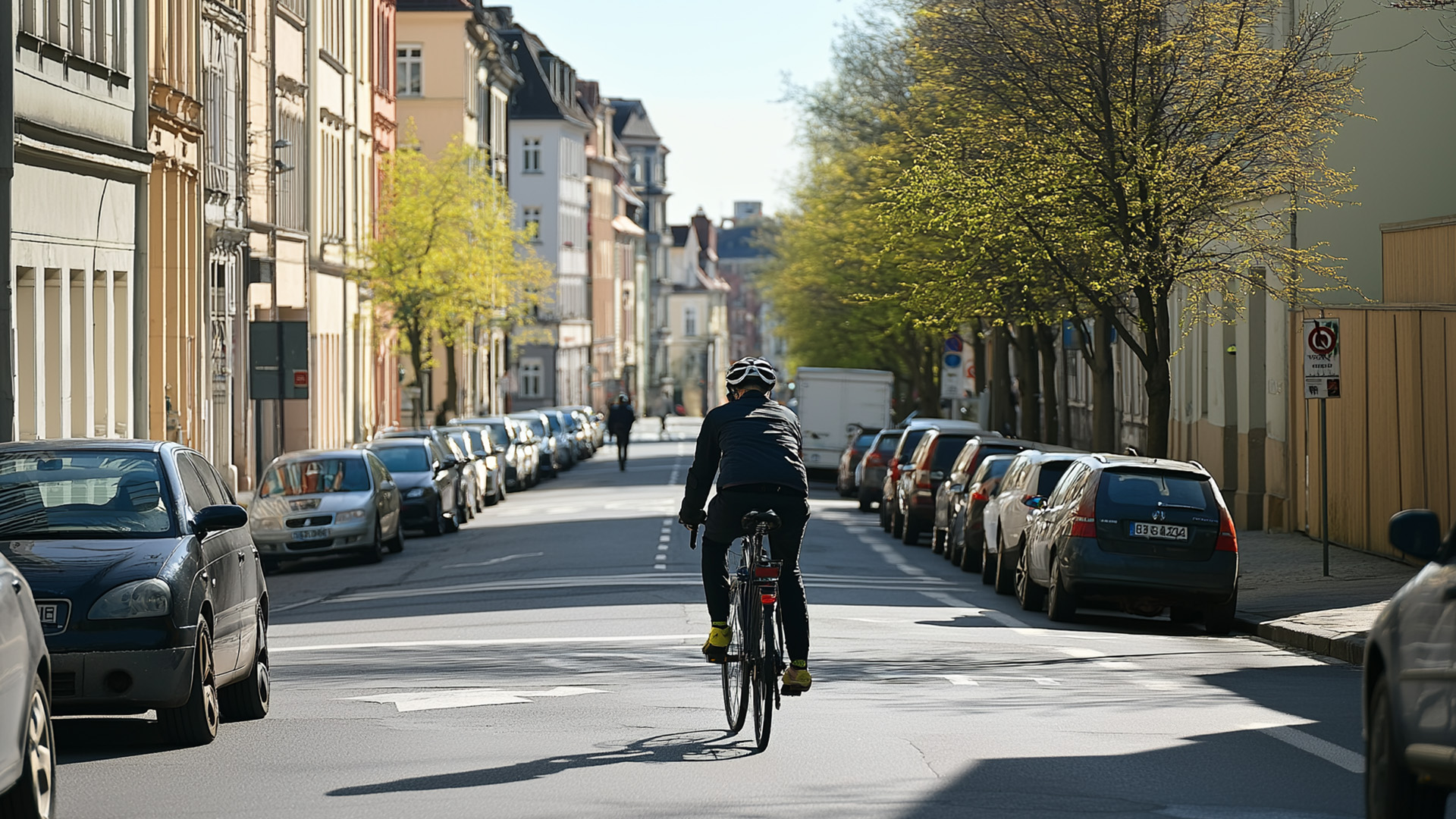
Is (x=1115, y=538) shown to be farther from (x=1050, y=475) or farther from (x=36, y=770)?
(x=36, y=770)

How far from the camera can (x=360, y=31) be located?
6212 centimetres

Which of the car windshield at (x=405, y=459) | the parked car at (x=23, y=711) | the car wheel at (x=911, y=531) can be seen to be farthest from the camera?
the car windshield at (x=405, y=459)

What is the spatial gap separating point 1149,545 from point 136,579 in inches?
421

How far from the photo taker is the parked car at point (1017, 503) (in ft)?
75.3

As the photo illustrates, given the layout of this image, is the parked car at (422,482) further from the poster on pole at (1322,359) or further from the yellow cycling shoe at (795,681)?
the yellow cycling shoe at (795,681)

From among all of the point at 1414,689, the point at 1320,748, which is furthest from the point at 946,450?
the point at 1414,689

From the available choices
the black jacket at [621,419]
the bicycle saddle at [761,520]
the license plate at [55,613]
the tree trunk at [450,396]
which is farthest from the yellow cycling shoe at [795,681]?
the tree trunk at [450,396]

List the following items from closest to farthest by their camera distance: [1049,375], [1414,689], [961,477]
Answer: [1414,689] → [961,477] → [1049,375]

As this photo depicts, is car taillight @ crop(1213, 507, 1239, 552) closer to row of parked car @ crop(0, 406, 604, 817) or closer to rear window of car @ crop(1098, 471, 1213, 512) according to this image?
rear window of car @ crop(1098, 471, 1213, 512)

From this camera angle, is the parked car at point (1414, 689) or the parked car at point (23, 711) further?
the parked car at point (23, 711)

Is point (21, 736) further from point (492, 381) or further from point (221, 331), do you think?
point (492, 381)

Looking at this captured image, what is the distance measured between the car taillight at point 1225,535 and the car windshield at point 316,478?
14152 mm

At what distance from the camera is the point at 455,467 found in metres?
38.6

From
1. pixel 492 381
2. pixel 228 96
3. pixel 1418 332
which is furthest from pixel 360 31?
pixel 1418 332
